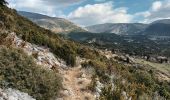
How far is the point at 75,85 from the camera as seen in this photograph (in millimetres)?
23812

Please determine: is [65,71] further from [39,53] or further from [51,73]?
[51,73]

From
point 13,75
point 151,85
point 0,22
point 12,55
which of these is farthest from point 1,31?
point 151,85

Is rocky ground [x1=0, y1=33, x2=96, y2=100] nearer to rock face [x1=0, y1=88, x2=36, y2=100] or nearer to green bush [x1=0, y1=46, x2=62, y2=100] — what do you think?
green bush [x1=0, y1=46, x2=62, y2=100]

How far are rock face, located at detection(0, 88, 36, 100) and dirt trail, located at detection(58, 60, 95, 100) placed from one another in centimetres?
333

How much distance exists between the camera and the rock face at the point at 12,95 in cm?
1638

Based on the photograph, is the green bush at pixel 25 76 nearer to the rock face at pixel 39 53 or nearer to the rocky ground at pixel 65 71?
the rocky ground at pixel 65 71

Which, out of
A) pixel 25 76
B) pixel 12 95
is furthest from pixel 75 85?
pixel 12 95

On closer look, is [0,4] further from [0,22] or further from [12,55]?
[12,55]

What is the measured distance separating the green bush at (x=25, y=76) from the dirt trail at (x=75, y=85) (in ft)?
3.17

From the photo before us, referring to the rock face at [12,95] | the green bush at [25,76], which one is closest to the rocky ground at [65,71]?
the green bush at [25,76]

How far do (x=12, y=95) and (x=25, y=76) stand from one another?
218 centimetres

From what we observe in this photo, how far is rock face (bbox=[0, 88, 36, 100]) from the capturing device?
16378 millimetres

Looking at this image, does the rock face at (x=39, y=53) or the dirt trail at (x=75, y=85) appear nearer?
the dirt trail at (x=75, y=85)

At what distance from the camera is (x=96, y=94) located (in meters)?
23.5
